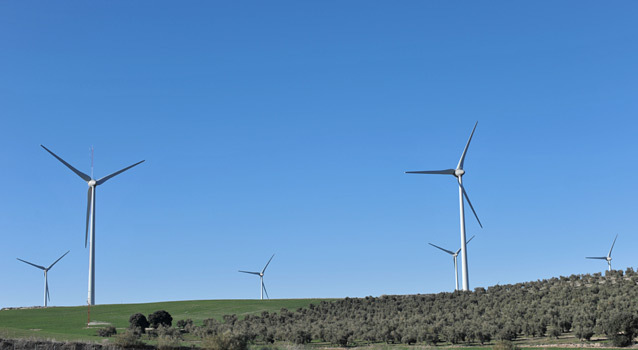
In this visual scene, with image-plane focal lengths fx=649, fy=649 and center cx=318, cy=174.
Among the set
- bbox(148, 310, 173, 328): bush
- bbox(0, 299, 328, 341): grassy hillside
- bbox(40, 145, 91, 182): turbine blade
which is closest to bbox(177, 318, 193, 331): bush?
bbox(148, 310, 173, 328): bush

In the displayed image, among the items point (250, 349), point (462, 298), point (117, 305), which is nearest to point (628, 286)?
point (462, 298)

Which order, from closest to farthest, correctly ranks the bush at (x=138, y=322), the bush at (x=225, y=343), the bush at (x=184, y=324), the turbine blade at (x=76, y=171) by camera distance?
the bush at (x=225, y=343), the bush at (x=138, y=322), the bush at (x=184, y=324), the turbine blade at (x=76, y=171)

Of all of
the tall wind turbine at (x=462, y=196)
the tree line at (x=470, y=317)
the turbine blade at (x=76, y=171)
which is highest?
the turbine blade at (x=76, y=171)

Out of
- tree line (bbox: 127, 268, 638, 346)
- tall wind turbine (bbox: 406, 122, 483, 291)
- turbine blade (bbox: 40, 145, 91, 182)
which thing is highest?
turbine blade (bbox: 40, 145, 91, 182)

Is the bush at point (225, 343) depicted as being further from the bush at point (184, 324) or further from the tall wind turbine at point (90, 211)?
the tall wind turbine at point (90, 211)

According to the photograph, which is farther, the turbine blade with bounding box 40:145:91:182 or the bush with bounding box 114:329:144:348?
the turbine blade with bounding box 40:145:91:182

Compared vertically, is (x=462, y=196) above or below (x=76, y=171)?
below

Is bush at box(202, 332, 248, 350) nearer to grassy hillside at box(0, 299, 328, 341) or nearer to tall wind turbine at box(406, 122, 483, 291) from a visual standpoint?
grassy hillside at box(0, 299, 328, 341)

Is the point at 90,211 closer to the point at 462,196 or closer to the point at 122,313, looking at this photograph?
the point at 122,313

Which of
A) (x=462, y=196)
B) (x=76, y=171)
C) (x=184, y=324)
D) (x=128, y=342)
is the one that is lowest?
(x=184, y=324)

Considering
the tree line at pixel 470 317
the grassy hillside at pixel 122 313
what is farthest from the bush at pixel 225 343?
the grassy hillside at pixel 122 313

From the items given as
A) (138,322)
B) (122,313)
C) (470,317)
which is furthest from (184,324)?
(470,317)

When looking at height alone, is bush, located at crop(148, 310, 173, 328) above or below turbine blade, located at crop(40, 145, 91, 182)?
below

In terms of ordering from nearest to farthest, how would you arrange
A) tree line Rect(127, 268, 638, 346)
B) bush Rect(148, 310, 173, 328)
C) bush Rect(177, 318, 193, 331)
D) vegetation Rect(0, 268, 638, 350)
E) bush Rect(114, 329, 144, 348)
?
bush Rect(114, 329, 144, 348), vegetation Rect(0, 268, 638, 350), tree line Rect(127, 268, 638, 346), bush Rect(148, 310, 173, 328), bush Rect(177, 318, 193, 331)
